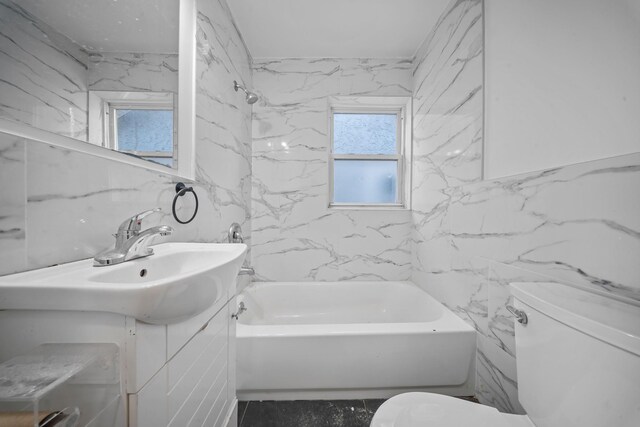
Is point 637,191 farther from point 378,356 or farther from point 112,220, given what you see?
point 112,220

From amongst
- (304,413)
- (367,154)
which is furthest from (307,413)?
(367,154)

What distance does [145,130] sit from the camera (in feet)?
3.21

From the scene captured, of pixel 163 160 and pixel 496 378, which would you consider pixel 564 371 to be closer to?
pixel 496 378

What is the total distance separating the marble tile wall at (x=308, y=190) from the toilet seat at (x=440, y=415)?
138 centimetres

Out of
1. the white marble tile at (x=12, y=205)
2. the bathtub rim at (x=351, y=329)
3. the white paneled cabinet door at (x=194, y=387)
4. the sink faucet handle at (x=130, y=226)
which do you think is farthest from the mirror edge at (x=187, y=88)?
the bathtub rim at (x=351, y=329)

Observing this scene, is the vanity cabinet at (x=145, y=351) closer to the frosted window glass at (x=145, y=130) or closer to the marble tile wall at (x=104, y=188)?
the marble tile wall at (x=104, y=188)

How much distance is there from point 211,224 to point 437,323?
1456 mm

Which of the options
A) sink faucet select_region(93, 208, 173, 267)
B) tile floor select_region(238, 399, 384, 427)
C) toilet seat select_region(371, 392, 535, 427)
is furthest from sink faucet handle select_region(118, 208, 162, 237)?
tile floor select_region(238, 399, 384, 427)

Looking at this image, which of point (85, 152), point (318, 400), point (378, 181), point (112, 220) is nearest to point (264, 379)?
point (318, 400)

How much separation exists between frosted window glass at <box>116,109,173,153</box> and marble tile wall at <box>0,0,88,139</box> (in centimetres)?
14

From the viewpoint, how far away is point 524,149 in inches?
40.2

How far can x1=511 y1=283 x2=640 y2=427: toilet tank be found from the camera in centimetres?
51

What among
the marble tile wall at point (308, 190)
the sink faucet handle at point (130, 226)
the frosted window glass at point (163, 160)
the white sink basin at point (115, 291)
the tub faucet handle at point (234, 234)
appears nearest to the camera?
the white sink basin at point (115, 291)

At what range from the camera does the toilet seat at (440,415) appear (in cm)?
73
